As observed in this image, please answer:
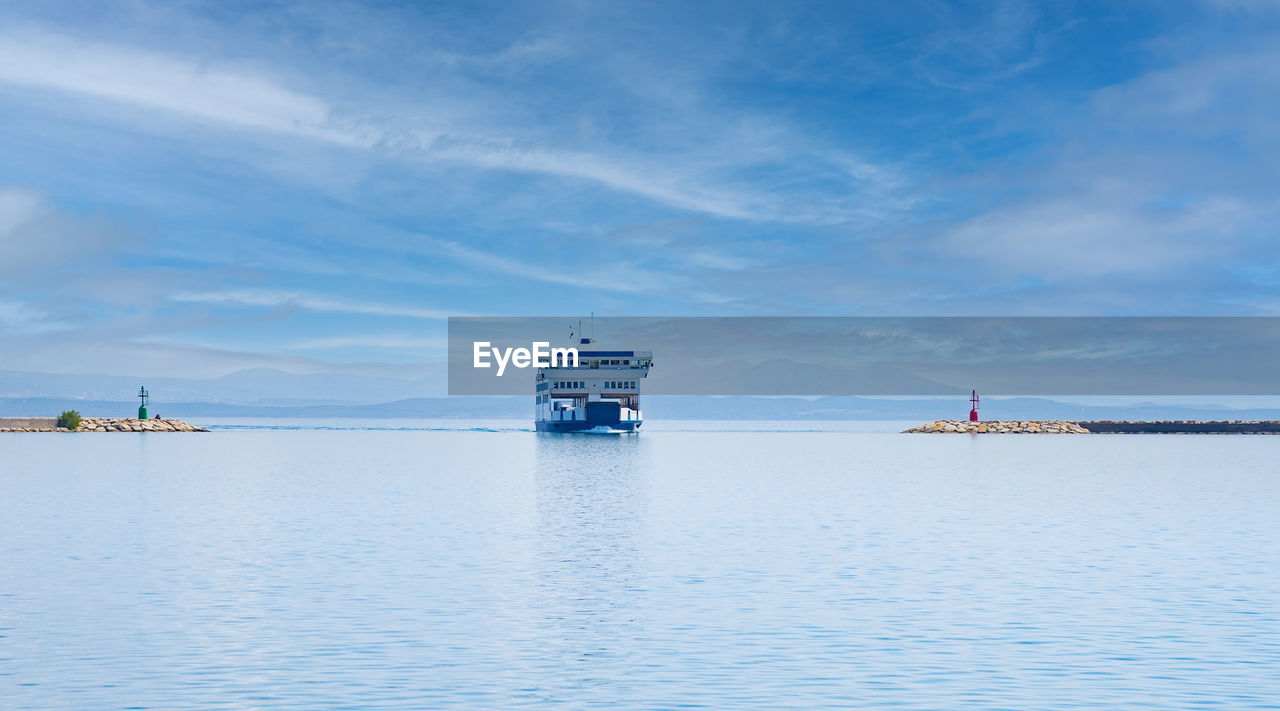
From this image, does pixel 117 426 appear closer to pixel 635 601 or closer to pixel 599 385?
pixel 599 385

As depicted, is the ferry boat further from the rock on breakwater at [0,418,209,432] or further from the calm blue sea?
the calm blue sea

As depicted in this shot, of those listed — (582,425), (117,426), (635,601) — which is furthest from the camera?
(117,426)

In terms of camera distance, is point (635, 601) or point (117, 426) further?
point (117, 426)

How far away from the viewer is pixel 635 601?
893 inches

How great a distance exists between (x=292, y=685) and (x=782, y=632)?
8251mm

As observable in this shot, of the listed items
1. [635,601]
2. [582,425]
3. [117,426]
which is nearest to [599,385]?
[582,425]

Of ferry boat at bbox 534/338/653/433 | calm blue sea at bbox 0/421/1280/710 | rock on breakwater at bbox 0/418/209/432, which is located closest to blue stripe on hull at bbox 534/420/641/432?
ferry boat at bbox 534/338/653/433

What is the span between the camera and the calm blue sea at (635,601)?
51.5 ft

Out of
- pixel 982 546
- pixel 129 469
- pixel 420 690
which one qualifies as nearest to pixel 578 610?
pixel 420 690

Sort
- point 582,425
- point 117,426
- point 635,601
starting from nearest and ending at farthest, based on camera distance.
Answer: point 635,601 → point 582,425 → point 117,426

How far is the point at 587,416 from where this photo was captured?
144m

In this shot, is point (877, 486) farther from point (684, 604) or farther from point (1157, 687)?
point (1157, 687)

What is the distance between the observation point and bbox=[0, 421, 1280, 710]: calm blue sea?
1569 cm

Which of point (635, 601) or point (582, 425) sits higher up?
point (582, 425)
